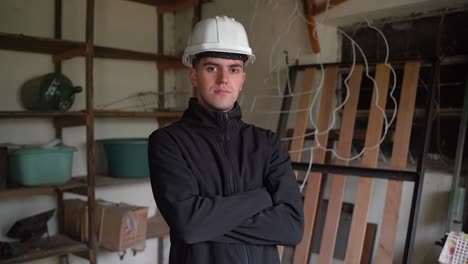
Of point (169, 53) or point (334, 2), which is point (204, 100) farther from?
point (169, 53)

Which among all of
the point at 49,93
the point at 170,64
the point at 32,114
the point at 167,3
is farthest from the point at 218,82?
the point at 167,3

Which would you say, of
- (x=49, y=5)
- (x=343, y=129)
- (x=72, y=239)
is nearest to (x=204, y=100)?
(x=343, y=129)

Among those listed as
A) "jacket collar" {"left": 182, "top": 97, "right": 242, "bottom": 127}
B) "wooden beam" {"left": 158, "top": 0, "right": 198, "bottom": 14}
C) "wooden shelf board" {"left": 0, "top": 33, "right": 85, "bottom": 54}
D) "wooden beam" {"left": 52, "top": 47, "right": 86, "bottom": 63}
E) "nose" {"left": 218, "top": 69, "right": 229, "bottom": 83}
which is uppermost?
"wooden beam" {"left": 158, "top": 0, "right": 198, "bottom": 14}

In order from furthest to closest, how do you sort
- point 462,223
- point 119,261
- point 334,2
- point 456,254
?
A: point 119,261
point 334,2
point 462,223
point 456,254

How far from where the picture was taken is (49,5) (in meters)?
2.44

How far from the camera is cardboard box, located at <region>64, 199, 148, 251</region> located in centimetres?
224

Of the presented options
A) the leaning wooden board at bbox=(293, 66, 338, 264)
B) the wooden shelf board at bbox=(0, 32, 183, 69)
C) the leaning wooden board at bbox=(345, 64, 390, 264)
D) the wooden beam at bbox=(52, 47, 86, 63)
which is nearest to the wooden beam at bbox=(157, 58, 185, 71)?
the wooden shelf board at bbox=(0, 32, 183, 69)

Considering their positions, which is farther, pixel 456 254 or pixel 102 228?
pixel 102 228

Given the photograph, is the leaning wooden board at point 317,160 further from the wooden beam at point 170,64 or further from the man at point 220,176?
the wooden beam at point 170,64

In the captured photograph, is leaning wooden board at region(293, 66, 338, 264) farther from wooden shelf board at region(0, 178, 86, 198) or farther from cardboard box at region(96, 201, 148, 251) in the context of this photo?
wooden shelf board at region(0, 178, 86, 198)

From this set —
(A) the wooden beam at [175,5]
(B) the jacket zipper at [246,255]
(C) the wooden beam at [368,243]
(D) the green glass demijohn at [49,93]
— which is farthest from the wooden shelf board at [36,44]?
(C) the wooden beam at [368,243]

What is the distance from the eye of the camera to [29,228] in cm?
213

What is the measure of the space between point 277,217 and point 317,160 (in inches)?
37.0

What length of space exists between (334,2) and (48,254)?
2.04m
